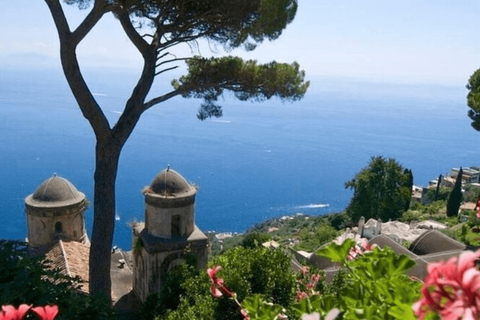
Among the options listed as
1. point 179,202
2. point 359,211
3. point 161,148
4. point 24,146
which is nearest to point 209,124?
point 161,148

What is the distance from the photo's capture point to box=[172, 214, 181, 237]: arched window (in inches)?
442

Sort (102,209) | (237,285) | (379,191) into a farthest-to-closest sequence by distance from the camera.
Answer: (379,191) → (102,209) → (237,285)

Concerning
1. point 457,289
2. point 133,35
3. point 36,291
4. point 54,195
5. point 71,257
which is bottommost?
point 71,257

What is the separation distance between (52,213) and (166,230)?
11.6 ft

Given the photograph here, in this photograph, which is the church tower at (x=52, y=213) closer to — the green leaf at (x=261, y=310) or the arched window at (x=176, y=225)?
the arched window at (x=176, y=225)

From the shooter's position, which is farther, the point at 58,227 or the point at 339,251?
the point at 58,227

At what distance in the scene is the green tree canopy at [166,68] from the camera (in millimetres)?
7078

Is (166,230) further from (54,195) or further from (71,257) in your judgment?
(54,195)

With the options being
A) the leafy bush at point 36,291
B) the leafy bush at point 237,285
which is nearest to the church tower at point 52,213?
the leafy bush at point 237,285

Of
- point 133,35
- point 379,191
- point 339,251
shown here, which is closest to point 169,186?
point 133,35

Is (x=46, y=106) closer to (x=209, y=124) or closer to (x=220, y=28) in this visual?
(x=209, y=124)

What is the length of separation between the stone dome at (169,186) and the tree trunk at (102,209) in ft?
11.5

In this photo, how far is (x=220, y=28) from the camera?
832 centimetres

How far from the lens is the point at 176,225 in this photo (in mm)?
11359
